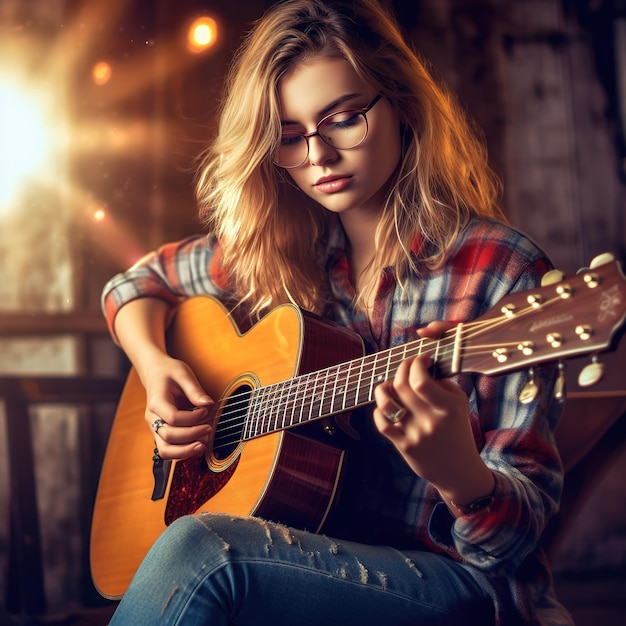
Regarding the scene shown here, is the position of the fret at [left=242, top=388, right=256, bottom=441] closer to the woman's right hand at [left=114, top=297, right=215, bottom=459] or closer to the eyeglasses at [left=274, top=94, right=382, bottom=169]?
the woman's right hand at [left=114, top=297, right=215, bottom=459]

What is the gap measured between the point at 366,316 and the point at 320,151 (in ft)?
1.05

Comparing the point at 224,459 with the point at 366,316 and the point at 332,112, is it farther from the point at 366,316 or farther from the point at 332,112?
the point at 332,112

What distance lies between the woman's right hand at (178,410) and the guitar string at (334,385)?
37mm

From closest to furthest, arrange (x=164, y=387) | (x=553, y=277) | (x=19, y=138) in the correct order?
(x=553, y=277), (x=164, y=387), (x=19, y=138)

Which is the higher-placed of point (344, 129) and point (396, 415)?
point (344, 129)

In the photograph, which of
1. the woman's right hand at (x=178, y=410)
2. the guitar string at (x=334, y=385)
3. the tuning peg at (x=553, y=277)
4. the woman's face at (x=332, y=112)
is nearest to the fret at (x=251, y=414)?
the guitar string at (x=334, y=385)

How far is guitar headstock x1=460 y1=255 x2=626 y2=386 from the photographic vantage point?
0.80 metres

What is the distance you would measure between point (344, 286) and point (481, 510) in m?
0.59

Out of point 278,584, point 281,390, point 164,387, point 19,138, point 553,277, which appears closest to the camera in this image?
point 553,277

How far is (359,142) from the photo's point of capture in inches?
50.1

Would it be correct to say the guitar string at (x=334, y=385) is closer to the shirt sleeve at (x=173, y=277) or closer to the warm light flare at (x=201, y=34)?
the shirt sleeve at (x=173, y=277)

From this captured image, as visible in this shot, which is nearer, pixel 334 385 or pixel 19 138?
pixel 334 385

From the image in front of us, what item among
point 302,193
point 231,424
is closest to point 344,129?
point 302,193

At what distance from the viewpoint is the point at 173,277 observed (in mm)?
1775
